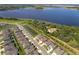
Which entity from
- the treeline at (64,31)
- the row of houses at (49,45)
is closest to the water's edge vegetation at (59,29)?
the treeline at (64,31)

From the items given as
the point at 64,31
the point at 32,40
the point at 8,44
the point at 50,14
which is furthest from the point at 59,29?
the point at 8,44

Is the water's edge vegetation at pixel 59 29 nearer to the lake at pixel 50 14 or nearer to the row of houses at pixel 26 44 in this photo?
the lake at pixel 50 14

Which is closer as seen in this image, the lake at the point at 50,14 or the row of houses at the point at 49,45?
the row of houses at the point at 49,45

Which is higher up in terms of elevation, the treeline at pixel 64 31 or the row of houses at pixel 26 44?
the treeline at pixel 64 31

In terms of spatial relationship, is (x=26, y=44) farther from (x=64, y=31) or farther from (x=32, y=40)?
(x=64, y=31)

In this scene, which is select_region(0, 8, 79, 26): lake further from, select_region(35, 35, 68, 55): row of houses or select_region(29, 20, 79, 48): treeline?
select_region(35, 35, 68, 55): row of houses

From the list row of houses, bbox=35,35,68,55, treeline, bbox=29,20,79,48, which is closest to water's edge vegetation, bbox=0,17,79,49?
treeline, bbox=29,20,79,48

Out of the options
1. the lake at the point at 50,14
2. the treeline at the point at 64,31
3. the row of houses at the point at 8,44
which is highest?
the lake at the point at 50,14
